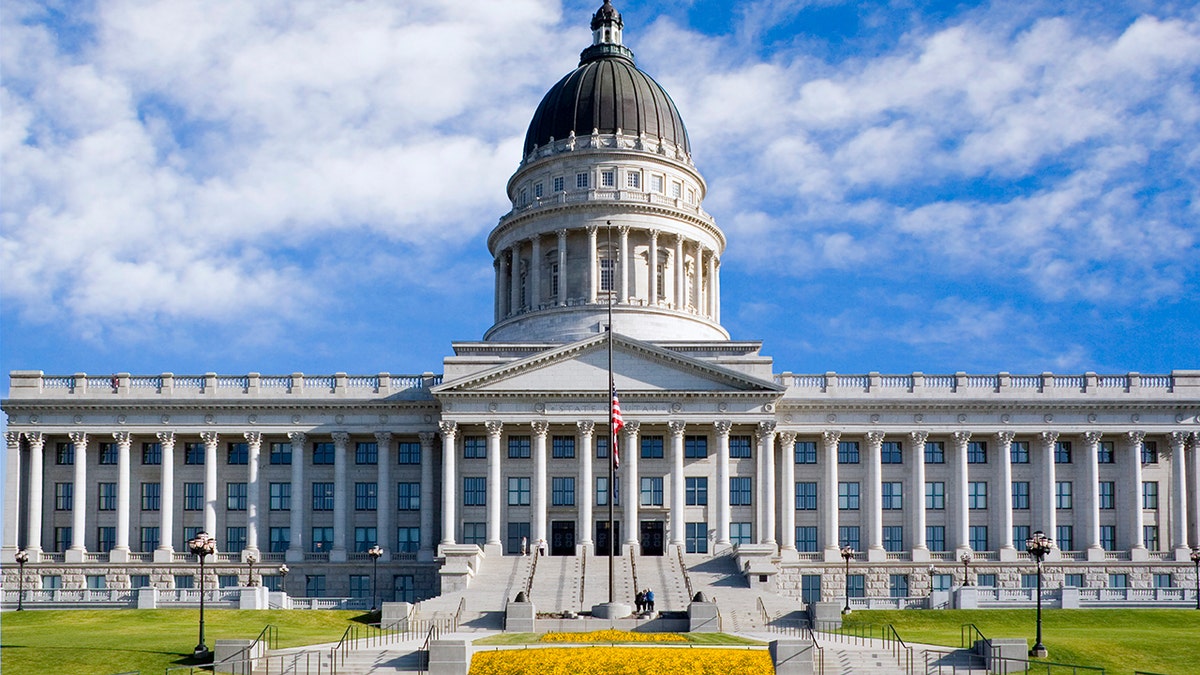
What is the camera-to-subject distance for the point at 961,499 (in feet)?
275

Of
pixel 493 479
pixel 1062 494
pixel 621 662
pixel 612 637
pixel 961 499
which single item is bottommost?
pixel 612 637

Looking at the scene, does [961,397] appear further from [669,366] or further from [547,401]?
[547,401]

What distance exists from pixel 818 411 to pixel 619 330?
1613cm

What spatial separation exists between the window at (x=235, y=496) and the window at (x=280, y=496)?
179 cm

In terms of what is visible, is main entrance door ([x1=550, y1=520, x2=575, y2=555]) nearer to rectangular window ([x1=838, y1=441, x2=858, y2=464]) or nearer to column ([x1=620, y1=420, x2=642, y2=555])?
column ([x1=620, y1=420, x2=642, y2=555])

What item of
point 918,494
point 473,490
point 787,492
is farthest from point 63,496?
point 918,494

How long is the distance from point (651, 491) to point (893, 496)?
15717mm

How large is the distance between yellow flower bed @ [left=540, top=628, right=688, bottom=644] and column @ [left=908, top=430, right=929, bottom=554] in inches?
1391

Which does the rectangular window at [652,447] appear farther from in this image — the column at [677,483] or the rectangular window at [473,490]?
the rectangular window at [473,490]

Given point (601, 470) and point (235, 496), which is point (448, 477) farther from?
point (235, 496)

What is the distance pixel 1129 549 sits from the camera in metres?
83.8

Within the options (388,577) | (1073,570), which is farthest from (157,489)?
Result: (1073,570)

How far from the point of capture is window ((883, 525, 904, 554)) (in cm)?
8475

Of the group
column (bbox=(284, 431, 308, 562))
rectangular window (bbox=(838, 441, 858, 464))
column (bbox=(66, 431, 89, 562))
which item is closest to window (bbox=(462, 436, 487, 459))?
column (bbox=(284, 431, 308, 562))
